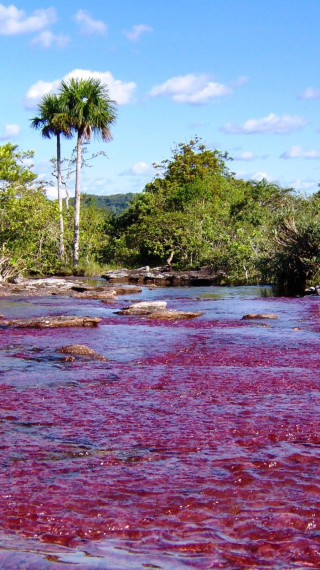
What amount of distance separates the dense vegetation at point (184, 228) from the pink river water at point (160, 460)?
Result: 1891 centimetres

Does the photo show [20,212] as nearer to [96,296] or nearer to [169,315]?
[96,296]

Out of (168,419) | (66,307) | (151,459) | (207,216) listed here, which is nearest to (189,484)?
(151,459)

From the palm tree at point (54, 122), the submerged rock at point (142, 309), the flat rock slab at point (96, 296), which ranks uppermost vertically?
the palm tree at point (54, 122)

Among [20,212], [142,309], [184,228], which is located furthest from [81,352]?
[184,228]

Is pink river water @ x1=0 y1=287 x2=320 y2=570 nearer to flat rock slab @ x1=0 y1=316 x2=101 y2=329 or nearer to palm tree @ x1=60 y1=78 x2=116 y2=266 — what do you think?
flat rock slab @ x1=0 y1=316 x2=101 y2=329

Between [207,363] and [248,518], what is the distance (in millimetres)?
5973

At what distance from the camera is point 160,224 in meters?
42.1

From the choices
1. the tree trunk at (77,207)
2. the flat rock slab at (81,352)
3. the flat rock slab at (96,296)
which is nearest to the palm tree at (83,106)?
the tree trunk at (77,207)

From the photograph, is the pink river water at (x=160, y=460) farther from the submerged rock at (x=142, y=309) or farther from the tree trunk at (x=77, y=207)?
the tree trunk at (x=77, y=207)

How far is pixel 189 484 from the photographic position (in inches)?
187

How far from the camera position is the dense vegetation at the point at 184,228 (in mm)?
29266

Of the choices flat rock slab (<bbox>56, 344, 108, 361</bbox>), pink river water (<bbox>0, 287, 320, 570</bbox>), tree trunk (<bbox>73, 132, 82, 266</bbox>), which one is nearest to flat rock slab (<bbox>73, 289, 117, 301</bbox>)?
flat rock slab (<bbox>56, 344, 108, 361</bbox>)

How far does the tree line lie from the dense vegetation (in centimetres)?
6

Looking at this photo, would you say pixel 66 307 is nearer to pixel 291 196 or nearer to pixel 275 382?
pixel 275 382
